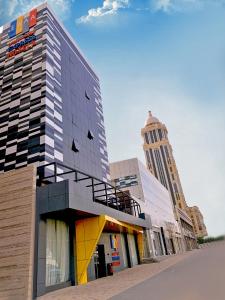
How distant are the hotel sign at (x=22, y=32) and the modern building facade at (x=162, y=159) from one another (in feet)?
298

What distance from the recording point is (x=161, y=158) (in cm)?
11881

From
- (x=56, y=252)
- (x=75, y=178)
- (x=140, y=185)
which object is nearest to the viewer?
(x=56, y=252)

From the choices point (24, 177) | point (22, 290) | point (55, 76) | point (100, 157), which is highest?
point (55, 76)

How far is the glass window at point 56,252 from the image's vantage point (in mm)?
13383

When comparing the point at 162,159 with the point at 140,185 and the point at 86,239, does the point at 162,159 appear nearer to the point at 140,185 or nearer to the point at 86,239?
A: the point at 140,185

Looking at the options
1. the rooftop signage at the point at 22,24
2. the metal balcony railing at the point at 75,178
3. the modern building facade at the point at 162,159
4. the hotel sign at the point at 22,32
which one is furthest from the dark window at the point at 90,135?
the modern building facade at the point at 162,159

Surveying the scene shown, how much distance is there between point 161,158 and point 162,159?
83 centimetres

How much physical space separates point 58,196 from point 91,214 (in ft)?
9.71

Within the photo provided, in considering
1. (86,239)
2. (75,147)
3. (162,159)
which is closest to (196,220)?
(162,159)

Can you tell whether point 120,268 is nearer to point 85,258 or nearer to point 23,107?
point 85,258

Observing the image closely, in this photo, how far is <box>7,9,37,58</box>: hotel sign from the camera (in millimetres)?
28688

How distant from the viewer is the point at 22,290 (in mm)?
11180

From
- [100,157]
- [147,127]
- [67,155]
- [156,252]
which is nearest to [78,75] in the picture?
[100,157]

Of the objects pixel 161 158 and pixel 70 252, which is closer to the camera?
pixel 70 252
